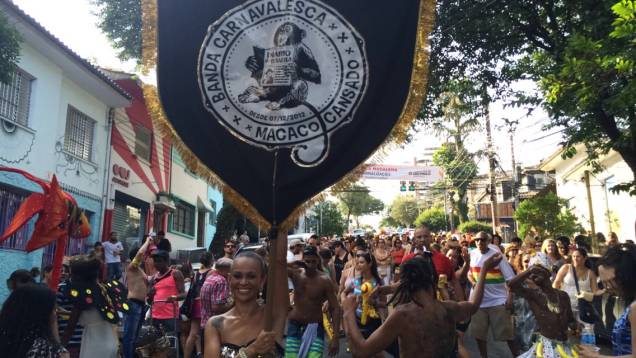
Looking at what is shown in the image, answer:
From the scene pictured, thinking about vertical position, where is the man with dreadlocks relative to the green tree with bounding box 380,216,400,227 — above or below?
below

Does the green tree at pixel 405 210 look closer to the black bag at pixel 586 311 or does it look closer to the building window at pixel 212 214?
the building window at pixel 212 214

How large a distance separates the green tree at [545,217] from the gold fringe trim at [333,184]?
16.3 metres

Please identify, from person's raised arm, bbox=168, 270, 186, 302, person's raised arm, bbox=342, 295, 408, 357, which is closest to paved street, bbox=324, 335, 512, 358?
person's raised arm, bbox=168, 270, 186, 302

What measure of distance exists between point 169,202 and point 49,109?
24.3 feet

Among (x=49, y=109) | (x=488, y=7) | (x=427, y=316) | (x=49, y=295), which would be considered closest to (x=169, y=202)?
(x=49, y=109)

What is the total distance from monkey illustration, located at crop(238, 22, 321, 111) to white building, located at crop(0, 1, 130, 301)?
27.7 feet

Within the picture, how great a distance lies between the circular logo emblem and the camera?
287 centimetres

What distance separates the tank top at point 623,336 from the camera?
3.17 meters

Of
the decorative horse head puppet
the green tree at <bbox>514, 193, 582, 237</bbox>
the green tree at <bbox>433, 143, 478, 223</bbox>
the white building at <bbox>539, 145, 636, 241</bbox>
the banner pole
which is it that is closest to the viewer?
the banner pole

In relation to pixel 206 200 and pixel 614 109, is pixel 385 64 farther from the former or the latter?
pixel 206 200

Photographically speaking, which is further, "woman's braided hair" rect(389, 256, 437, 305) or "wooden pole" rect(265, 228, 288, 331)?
"woman's braided hair" rect(389, 256, 437, 305)

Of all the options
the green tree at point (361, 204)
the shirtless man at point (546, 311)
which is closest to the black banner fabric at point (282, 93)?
the shirtless man at point (546, 311)

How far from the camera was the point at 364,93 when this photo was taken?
9.59ft

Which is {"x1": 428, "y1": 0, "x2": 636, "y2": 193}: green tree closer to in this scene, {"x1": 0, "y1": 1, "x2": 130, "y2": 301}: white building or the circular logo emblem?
the circular logo emblem
